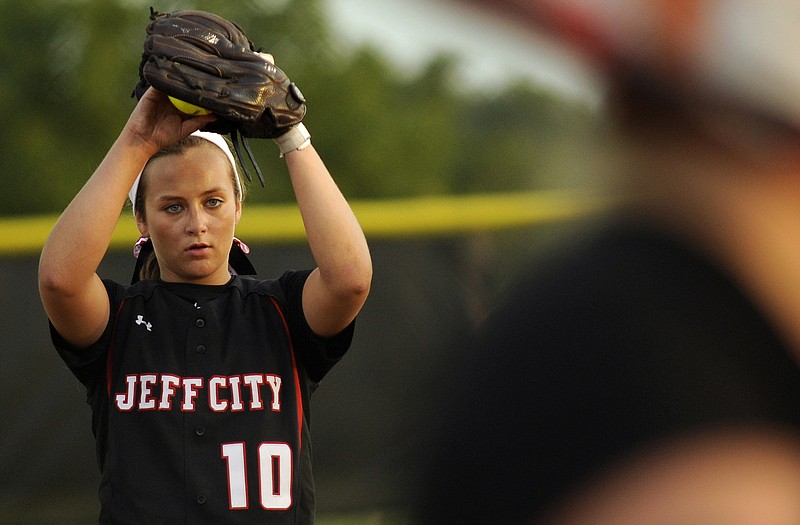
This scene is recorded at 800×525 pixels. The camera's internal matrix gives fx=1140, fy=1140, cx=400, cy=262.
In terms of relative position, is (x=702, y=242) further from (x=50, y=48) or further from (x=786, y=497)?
(x=50, y=48)

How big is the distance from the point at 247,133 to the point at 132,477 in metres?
0.73

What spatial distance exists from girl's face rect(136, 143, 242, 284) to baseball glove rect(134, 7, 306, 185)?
0.16 metres

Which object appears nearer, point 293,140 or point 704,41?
point 704,41

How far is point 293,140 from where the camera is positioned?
7.78 feet

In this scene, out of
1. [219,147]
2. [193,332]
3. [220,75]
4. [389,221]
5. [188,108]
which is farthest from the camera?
[389,221]

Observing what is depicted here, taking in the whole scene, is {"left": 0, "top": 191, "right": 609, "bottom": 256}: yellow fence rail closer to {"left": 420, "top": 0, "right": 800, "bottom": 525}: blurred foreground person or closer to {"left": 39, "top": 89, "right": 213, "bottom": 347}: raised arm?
{"left": 39, "top": 89, "right": 213, "bottom": 347}: raised arm

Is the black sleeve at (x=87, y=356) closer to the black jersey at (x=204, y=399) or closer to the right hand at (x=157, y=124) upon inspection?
the black jersey at (x=204, y=399)

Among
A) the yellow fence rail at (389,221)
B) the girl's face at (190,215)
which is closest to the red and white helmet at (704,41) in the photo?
the girl's face at (190,215)

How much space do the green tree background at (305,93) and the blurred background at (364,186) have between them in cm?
3

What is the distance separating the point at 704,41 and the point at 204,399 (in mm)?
1749

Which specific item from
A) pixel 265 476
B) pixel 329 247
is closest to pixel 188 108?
pixel 329 247

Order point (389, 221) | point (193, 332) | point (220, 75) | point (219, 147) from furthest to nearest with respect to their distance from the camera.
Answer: point (389, 221), point (219, 147), point (193, 332), point (220, 75)

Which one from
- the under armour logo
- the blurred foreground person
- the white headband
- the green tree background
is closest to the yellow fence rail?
the white headband

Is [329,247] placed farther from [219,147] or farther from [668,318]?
[668,318]
